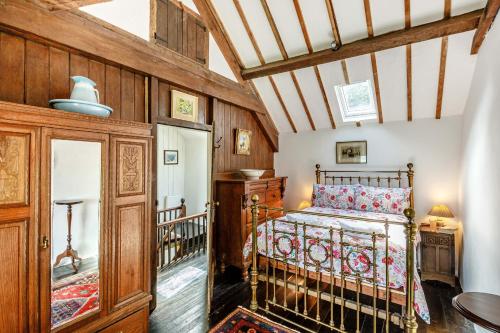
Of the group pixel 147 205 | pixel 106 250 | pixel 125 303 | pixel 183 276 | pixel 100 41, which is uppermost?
pixel 100 41

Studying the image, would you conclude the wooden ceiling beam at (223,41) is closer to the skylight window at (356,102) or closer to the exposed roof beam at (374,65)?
the skylight window at (356,102)

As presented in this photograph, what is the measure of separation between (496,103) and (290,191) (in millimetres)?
3690

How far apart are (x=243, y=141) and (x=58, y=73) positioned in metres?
2.82

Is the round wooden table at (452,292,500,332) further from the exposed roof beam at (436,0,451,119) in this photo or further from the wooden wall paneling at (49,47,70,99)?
the wooden wall paneling at (49,47,70,99)

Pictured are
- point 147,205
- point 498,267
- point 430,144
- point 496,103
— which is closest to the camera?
point 498,267

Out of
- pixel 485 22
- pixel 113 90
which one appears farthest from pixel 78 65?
pixel 485 22

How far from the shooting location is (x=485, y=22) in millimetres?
2506

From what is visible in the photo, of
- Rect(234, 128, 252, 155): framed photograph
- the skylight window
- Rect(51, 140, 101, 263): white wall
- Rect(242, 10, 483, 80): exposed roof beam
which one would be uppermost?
Rect(242, 10, 483, 80): exposed roof beam

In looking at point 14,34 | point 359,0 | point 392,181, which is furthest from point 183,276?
point 359,0

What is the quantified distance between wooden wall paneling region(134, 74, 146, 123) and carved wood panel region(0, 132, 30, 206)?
1.24 meters

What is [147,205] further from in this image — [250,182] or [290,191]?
[290,191]

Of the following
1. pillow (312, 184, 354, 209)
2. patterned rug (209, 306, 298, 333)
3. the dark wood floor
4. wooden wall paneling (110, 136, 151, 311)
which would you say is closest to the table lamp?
the dark wood floor

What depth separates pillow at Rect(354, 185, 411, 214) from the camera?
4012 millimetres

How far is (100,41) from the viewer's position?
2377mm
